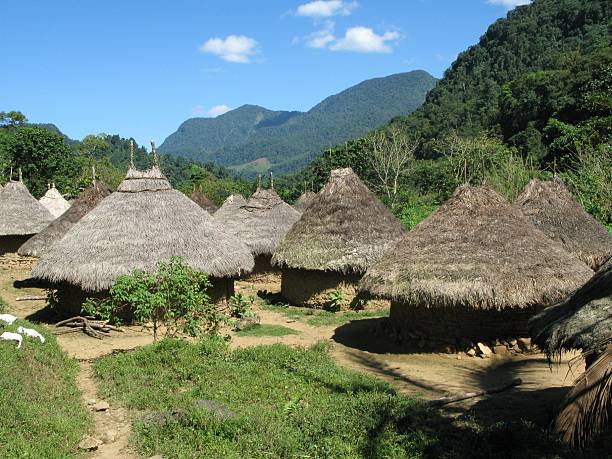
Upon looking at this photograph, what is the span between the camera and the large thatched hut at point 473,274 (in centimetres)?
978

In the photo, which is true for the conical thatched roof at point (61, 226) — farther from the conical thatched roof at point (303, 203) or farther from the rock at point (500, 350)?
the rock at point (500, 350)

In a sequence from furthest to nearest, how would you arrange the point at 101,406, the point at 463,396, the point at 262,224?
the point at 262,224 < the point at 463,396 < the point at 101,406

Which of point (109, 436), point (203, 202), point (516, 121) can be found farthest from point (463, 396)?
point (516, 121)

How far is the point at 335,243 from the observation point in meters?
15.0

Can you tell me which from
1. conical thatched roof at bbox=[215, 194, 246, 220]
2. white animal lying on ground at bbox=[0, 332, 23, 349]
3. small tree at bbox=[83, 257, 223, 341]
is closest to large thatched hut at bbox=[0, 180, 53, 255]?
conical thatched roof at bbox=[215, 194, 246, 220]

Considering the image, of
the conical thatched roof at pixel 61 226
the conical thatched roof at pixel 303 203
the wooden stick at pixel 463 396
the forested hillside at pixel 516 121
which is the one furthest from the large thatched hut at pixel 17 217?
the wooden stick at pixel 463 396

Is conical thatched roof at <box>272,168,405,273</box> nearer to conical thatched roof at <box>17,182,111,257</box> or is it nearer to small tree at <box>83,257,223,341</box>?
small tree at <box>83,257,223,341</box>

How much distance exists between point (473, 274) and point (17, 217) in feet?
63.5

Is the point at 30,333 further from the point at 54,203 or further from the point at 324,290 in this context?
the point at 54,203

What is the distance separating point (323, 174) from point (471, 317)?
3760cm

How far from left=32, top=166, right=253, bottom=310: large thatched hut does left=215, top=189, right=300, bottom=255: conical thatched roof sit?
17.1 ft

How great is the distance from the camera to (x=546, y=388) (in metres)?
7.93

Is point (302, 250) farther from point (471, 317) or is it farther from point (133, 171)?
point (471, 317)

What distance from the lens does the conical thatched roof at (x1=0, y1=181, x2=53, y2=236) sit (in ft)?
73.7
